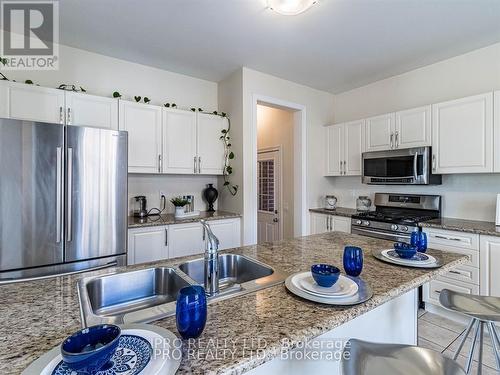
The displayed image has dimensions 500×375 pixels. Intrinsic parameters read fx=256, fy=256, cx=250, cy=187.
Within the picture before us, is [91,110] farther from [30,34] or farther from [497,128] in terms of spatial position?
[497,128]

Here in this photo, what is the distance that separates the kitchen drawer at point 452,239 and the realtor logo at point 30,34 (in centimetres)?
403

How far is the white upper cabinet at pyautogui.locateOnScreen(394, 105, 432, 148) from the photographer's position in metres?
2.91

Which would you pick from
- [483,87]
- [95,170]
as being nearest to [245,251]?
[95,170]

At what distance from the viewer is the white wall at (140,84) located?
8.95 feet

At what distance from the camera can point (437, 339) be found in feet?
7.36

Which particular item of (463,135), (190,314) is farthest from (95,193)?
(463,135)

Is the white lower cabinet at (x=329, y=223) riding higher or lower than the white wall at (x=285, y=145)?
lower

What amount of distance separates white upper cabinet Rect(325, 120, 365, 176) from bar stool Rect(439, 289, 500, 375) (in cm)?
228

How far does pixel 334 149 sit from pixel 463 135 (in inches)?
62.8

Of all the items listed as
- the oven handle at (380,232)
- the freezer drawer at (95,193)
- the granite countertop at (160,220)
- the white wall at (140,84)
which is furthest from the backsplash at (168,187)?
the oven handle at (380,232)

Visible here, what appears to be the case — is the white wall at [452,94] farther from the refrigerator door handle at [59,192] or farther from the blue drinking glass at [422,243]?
the refrigerator door handle at [59,192]

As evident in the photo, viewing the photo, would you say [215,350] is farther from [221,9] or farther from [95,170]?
[221,9]

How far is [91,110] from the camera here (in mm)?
2561

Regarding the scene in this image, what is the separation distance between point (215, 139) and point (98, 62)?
61.3 inches
